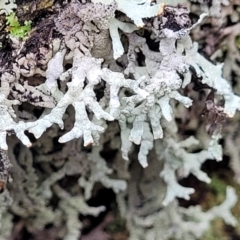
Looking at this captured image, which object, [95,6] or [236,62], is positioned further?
[236,62]

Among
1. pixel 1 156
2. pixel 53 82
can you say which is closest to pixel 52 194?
pixel 1 156

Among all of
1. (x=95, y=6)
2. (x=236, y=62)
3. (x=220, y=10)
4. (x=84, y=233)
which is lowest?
(x=84, y=233)

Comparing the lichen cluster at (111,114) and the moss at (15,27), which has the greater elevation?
the moss at (15,27)

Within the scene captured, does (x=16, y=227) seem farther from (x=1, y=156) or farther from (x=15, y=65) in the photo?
(x=15, y=65)

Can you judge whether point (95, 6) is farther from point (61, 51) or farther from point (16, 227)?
point (16, 227)

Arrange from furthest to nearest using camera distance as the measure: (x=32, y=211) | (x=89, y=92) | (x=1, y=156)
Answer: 1. (x=32, y=211)
2. (x=1, y=156)
3. (x=89, y=92)

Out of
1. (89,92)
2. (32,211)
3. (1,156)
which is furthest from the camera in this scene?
(32,211)

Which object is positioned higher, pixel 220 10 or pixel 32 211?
pixel 220 10

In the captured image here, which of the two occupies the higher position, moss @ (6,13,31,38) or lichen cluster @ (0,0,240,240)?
moss @ (6,13,31,38)
